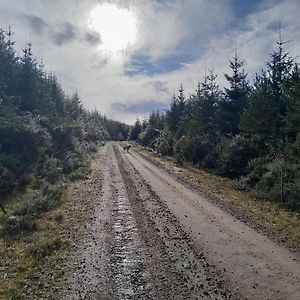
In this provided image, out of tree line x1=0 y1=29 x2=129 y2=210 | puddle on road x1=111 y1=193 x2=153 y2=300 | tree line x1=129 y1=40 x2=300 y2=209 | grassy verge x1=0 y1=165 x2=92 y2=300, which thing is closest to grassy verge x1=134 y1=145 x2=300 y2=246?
tree line x1=129 y1=40 x2=300 y2=209

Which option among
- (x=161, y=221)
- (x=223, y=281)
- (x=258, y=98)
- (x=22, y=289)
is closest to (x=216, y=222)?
(x=161, y=221)

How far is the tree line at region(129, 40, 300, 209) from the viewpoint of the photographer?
1764 cm

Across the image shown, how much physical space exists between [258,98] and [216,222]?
51.6 feet

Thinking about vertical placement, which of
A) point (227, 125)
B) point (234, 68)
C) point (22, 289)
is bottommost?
point (22, 289)

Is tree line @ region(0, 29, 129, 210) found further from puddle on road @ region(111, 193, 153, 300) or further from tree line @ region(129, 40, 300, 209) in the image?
tree line @ region(129, 40, 300, 209)

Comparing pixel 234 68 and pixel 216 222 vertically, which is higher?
pixel 234 68

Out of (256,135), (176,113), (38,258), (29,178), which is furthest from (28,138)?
(176,113)

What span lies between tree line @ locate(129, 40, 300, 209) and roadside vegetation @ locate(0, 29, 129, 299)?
9.87 metres

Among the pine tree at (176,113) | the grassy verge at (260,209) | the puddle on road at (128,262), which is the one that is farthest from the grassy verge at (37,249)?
the pine tree at (176,113)

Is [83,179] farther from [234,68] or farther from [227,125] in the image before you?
[234,68]

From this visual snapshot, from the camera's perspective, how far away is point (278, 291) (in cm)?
649

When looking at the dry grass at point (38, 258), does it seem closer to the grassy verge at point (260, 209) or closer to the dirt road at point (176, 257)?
the dirt road at point (176, 257)

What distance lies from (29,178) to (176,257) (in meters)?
16.6

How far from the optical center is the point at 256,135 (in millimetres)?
24578
